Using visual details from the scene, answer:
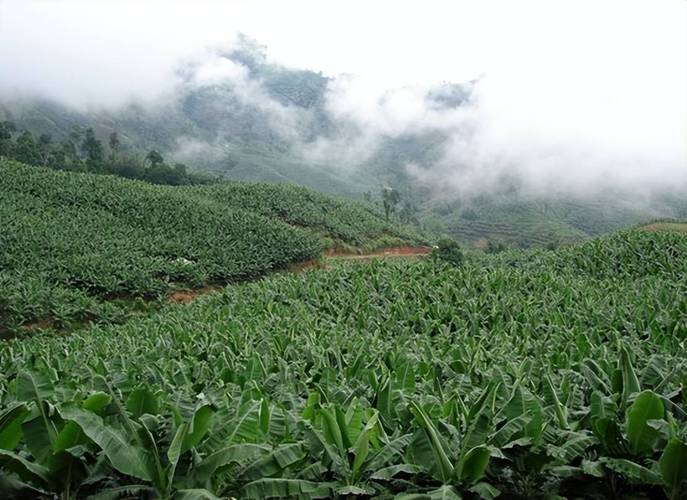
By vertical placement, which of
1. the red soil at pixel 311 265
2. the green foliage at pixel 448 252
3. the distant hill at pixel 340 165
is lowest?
the red soil at pixel 311 265

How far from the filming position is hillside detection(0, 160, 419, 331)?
19703 millimetres

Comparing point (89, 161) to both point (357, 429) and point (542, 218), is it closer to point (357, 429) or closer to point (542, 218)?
point (357, 429)

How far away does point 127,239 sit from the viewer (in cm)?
2753

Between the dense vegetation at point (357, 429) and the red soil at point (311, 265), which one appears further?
the red soil at point (311, 265)

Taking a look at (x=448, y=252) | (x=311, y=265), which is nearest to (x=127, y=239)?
(x=311, y=265)

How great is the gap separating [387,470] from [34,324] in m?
17.8

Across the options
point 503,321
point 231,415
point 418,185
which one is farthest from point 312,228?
point 418,185

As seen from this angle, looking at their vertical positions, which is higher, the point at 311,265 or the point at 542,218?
the point at 542,218

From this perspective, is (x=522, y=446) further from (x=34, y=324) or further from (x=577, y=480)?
(x=34, y=324)

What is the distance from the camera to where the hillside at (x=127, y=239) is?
19703mm

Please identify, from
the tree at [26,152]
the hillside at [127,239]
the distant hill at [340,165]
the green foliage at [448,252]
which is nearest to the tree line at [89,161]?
the tree at [26,152]

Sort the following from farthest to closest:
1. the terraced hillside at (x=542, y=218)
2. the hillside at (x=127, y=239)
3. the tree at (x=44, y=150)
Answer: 1. the terraced hillside at (x=542, y=218)
2. the tree at (x=44, y=150)
3. the hillside at (x=127, y=239)

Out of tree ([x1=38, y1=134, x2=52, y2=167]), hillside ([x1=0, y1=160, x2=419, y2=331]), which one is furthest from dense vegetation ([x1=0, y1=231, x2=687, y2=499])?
tree ([x1=38, y1=134, x2=52, y2=167])

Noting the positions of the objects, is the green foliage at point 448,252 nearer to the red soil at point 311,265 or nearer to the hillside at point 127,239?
the red soil at point 311,265
